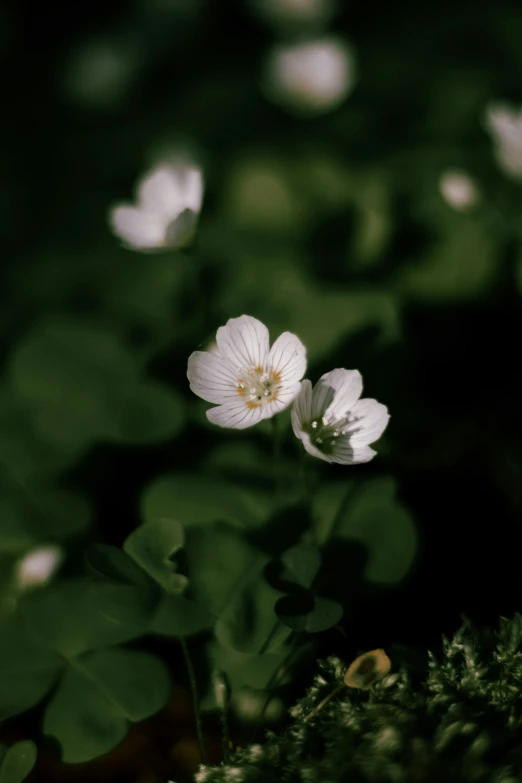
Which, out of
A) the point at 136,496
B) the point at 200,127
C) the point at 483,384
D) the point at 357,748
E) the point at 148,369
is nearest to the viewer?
the point at 357,748

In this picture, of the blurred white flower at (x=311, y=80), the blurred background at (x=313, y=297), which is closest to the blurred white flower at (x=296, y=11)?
the blurred background at (x=313, y=297)

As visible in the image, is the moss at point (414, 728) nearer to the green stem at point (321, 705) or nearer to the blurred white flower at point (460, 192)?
the green stem at point (321, 705)

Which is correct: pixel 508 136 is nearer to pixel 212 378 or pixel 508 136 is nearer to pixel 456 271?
pixel 456 271

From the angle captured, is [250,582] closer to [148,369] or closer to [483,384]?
[148,369]

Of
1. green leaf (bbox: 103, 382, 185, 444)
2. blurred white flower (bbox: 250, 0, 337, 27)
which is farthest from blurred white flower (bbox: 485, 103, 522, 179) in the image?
blurred white flower (bbox: 250, 0, 337, 27)

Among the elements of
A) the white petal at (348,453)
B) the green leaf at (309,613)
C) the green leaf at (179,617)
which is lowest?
the green leaf at (179,617)

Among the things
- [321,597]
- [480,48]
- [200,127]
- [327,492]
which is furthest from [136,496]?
[480,48]

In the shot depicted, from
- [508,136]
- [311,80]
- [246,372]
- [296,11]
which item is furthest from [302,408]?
[296,11]
